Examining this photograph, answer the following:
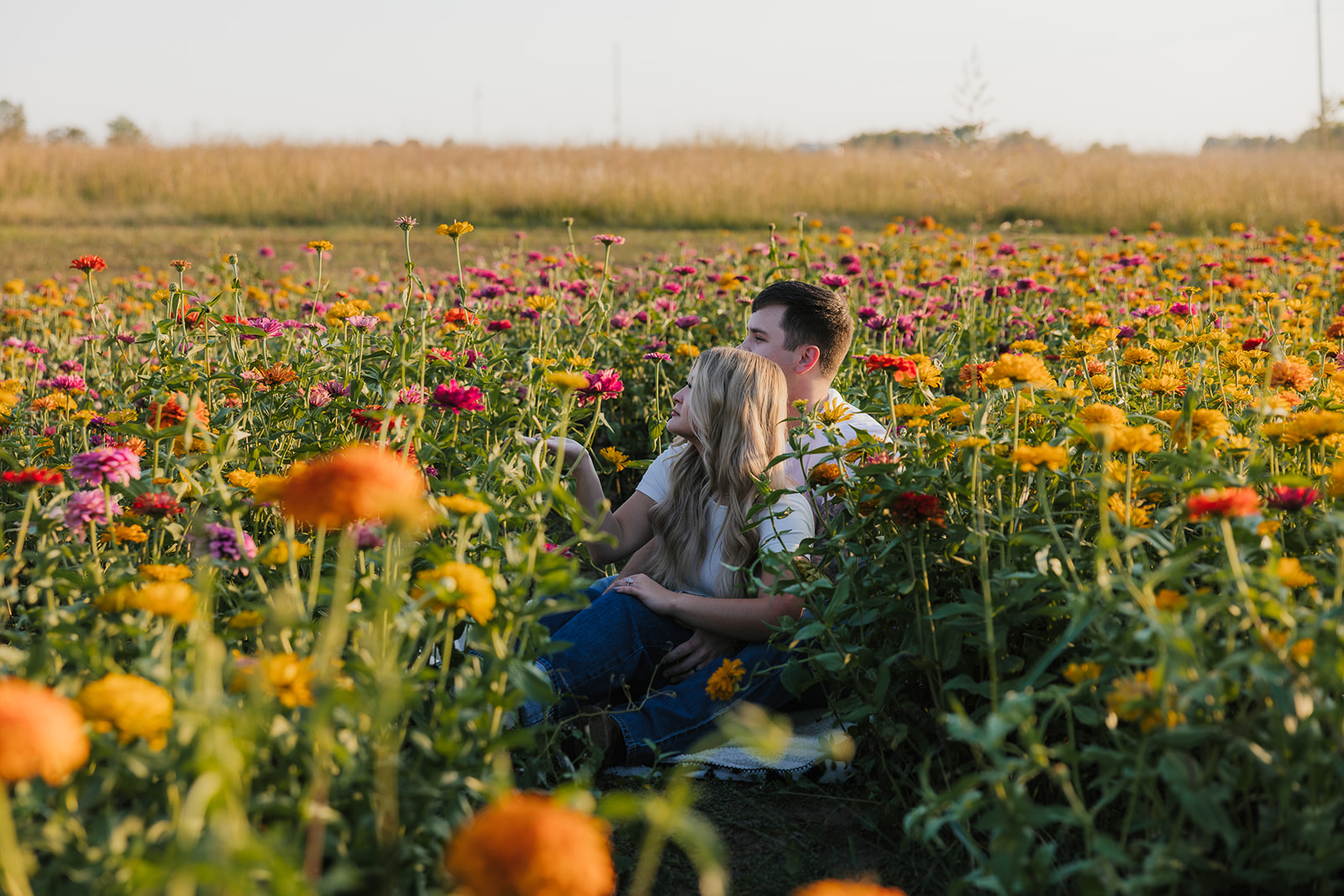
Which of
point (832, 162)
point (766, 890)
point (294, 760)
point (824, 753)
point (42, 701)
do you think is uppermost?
point (832, 162)

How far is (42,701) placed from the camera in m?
0.96

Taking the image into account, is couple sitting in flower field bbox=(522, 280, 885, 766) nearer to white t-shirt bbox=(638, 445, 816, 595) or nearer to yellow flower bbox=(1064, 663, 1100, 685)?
white t-shirt bbox=(638, 445, 816, 595)

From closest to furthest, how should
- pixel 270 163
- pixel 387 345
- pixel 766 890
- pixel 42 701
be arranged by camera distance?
pixel 42 701
pixel 766 890
pixel 387 345
pixel 270 163

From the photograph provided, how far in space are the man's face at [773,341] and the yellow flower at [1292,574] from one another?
187cm

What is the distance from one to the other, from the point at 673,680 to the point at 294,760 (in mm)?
1394

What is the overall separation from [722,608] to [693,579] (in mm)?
284

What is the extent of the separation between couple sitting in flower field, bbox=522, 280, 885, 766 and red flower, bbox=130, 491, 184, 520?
85 centimetres

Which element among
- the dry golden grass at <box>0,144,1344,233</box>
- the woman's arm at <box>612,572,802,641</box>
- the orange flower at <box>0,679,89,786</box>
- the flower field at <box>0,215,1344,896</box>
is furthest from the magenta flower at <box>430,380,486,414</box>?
the dry golden grass at <box>0,144,1344,233</box>

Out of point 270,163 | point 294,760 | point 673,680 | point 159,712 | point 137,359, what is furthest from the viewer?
point 270,163

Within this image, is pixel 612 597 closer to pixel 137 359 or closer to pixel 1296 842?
pixel 1296 842

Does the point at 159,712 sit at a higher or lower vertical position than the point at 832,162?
lower

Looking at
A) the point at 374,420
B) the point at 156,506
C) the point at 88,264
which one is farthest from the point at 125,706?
the point at 88,264

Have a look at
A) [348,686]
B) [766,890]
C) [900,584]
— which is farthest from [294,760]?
[900,584]

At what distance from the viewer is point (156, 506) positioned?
1.81 meters
